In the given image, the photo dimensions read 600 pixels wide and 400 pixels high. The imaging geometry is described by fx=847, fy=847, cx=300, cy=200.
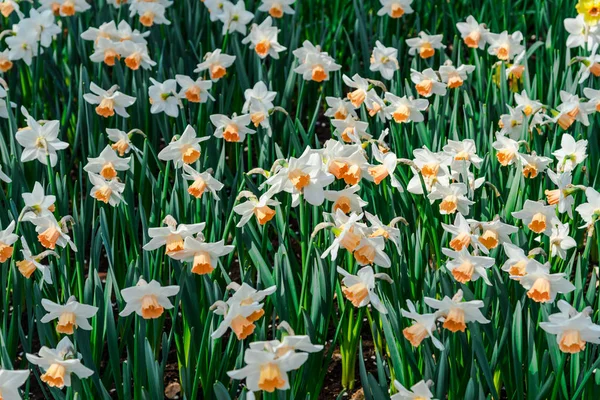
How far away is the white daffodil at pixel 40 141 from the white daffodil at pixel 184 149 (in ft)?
1.07

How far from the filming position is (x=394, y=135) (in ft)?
9.66

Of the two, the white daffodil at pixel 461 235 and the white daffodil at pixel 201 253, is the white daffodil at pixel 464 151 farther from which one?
the white daffodil at pixel 201 253

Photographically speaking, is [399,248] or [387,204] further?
[387,204]

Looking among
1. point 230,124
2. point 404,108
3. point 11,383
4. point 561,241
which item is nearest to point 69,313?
point 11,383

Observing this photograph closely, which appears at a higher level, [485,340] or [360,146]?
[360,146]

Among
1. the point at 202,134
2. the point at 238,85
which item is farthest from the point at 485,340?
the point at 238,85

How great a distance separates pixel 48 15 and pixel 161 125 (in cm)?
77

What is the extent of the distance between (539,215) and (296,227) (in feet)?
4.30

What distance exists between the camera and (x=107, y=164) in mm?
2559

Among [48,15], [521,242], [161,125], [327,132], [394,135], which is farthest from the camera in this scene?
Result: [327,132]

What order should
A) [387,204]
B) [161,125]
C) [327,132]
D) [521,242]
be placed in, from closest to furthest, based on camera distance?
[521,242] → [387,204] → [161,125] → [327,132]

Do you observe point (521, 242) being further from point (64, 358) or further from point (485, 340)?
point (64, 358)

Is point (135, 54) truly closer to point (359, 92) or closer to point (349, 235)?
point (359, 92)

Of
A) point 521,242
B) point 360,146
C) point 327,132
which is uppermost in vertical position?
point 360,146
